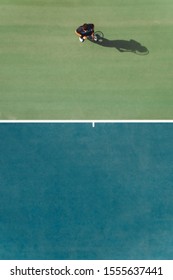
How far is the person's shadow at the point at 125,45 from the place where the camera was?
38.0 feet

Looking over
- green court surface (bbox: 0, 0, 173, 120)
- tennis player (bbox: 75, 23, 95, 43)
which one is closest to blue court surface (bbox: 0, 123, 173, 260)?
green court surface (bbox: 0, 0, 173, 120)

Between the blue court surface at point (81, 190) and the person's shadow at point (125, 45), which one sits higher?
the person's shadow at point (125, 45)

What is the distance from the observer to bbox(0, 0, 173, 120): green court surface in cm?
1134

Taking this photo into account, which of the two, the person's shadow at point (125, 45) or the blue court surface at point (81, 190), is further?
the person's shadow at point (125, 45)

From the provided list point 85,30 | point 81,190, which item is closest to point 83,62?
point 85,30

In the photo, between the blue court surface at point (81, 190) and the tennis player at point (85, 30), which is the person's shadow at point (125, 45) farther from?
the blue court surface at point (81, 190)

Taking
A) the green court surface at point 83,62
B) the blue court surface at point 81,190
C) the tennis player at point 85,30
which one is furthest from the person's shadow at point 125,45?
the blue court surface at point 81,190

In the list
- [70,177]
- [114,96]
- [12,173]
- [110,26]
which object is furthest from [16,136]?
[110,26]

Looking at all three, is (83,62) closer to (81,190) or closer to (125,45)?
→ (125,45)

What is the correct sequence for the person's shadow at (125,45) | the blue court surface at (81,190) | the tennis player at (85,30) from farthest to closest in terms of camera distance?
the person's shadow at (125,45)
the tennis player at (85,30)
the blue court surface at (81,190)

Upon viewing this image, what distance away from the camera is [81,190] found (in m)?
11.3

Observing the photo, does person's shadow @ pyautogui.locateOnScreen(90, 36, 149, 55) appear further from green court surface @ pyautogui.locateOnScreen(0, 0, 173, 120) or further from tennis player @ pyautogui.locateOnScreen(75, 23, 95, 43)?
tennis player @ pyautogui.locateOnScreen(75, 23, 95, 43)

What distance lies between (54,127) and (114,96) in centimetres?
194

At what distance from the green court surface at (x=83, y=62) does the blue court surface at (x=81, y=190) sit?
2.57 ft
